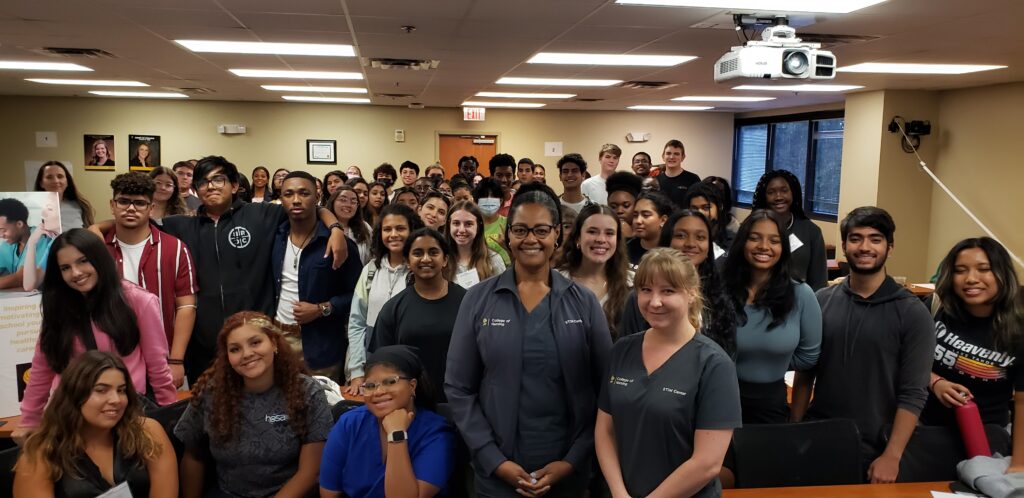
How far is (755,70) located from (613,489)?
3164mm

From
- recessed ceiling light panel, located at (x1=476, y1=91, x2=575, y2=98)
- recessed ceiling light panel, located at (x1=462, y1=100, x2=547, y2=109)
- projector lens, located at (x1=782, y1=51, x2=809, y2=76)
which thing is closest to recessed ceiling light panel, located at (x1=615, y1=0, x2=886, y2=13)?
projector lens, located at (x1=782, y1=51, x2=809, y2=76)

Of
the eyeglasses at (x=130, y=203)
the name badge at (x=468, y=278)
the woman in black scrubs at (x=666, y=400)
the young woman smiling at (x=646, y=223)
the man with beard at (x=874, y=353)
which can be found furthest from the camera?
the name badge at (x=468, y=278)

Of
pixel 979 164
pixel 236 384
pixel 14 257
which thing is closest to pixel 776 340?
pixel 236 384

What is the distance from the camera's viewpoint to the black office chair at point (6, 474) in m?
2.30

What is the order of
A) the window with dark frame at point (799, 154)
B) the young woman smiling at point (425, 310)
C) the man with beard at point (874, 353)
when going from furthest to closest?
the window with dark frame at point (799, 154), the young woman smiling at point (425, 310), the man with beard at point (874, 353)

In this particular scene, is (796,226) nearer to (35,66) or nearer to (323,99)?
(35,66)

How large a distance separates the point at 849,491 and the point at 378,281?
7.34 feet

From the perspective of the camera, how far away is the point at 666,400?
6.29 ft

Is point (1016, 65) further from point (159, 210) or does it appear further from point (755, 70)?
point (159, 210)

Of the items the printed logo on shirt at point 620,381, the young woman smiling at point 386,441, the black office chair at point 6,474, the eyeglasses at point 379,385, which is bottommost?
the black office chair at point 6,474

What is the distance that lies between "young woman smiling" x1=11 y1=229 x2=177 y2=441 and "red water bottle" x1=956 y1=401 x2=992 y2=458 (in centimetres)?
310

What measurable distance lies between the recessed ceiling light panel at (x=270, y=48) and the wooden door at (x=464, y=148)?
697 centimetres

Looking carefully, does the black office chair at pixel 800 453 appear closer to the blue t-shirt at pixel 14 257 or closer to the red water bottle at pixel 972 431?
the red water bottle at pixel 972 431

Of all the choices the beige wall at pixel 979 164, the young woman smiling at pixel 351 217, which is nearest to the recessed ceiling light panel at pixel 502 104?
the beige wall at pixel 979 164
